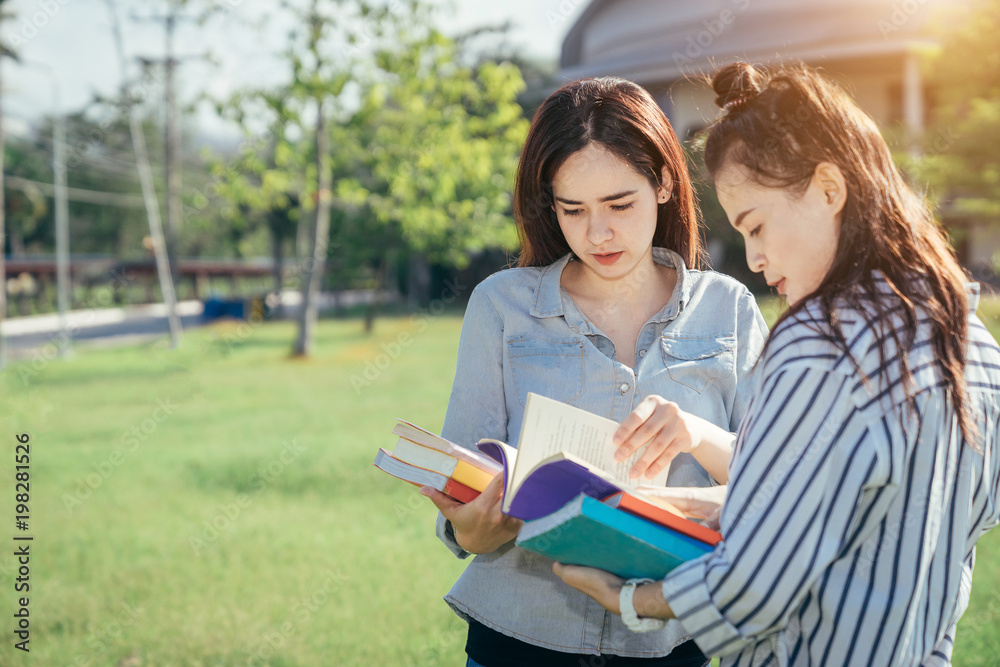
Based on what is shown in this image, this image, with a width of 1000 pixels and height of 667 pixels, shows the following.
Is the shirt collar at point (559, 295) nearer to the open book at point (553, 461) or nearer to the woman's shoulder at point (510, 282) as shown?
the woman's shoulder at point (510, 282)

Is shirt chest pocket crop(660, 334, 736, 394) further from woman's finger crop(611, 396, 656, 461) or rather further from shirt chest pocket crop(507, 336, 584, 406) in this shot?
woman's finger crop(611, 396, 656, 461)

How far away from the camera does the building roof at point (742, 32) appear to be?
2102 centimetres

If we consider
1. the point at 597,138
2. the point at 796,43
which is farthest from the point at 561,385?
the point at 796,43

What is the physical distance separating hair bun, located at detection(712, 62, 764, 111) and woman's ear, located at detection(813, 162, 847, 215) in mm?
185

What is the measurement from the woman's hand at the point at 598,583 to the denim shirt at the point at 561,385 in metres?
0.41

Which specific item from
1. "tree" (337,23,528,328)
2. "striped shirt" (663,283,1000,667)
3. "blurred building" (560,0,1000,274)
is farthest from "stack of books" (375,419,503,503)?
"blurred building" (560,0,1000,274)

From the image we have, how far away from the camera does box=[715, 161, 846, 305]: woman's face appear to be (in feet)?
3.99

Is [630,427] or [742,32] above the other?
[742,32]

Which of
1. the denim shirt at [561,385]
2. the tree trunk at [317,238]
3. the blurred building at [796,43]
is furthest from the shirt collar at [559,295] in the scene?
the blurred building at [796,43]

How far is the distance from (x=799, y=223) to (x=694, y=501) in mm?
545

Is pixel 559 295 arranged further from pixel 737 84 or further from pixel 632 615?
pixel 632 615

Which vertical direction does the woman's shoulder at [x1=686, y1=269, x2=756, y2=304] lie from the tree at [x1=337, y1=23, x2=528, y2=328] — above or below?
below

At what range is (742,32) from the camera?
78.9 feet

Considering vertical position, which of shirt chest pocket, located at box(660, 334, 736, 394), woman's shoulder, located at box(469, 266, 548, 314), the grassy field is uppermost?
woman's shoulder, located at box(469, 266, 548, 314)
